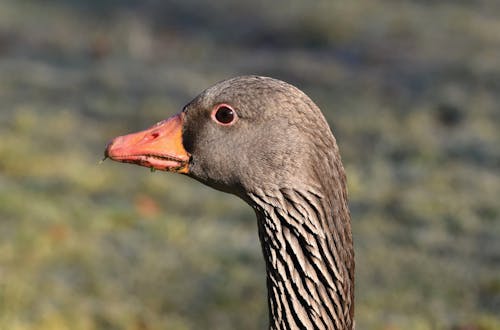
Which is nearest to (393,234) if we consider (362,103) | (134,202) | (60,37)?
(134,202)

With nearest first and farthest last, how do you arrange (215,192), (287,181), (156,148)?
(287,181) → (156,148) → (215,192)

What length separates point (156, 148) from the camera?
15.7 ft

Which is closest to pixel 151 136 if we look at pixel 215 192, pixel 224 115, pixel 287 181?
pixel 224 115

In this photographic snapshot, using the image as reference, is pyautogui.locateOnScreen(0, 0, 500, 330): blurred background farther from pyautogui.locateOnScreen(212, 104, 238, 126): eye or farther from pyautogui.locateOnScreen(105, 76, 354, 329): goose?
pyautogui.locateOnScreen(212, 104, 238, 126): eye

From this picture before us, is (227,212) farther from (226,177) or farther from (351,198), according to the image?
(226,177)

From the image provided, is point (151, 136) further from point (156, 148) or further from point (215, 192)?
point (215, 192)

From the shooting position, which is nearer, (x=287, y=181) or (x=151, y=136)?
(x=287, y=181)

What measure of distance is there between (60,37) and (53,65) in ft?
7.87

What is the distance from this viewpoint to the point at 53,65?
17750 millimetres

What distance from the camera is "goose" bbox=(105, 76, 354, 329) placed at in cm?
454

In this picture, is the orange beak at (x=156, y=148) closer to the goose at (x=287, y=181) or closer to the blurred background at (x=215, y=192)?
the goose at (x=287, y=181)

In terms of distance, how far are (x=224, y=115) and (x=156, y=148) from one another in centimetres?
39

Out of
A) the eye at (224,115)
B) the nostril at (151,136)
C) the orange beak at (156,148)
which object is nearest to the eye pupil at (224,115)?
the eye at (224,115)

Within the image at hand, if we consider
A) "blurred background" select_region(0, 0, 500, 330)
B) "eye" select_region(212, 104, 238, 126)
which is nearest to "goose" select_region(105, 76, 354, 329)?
"eye" select_region(212, 104, 238, 126)
